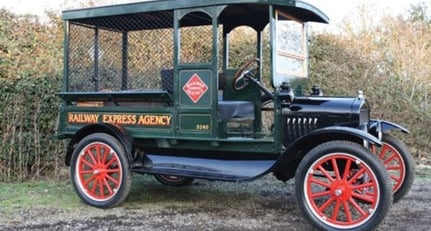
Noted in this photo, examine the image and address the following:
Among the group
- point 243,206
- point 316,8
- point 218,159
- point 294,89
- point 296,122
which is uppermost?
point 316,8

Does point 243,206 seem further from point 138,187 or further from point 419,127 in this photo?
point 419,127

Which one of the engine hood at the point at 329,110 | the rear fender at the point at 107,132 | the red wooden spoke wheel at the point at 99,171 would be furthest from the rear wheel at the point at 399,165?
the red wooden spoke wheel at the point at 99,171

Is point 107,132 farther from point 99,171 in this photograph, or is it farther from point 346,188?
point 346,188

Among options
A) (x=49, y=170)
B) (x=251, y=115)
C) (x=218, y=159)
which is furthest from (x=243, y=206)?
(x=49, y=170)

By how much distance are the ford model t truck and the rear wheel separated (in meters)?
0.01

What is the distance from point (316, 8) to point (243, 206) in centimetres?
207

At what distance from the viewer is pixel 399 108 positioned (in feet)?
28.2

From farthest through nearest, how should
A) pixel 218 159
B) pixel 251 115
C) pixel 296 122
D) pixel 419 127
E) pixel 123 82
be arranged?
1. pixel 419 127
2. pixel 123 82
3. pixel 251 115
4. pixel 218 159
5. pixel 296 122

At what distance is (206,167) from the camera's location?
464 centimetres

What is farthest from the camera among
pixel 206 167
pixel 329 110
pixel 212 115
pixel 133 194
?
pixel 133 194

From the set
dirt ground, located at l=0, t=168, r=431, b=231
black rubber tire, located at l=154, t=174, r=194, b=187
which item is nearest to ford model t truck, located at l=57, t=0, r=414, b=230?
dirt ground, located at l=0, t=168, r=431, b=231

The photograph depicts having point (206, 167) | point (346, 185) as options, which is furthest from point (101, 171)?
point (346, 185)

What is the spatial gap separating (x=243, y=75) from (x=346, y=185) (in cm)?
151

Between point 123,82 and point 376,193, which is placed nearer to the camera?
point 376,193
